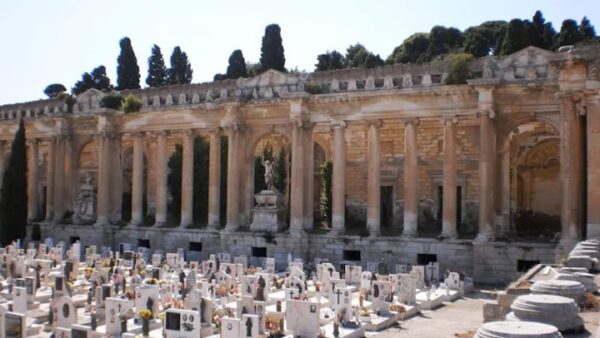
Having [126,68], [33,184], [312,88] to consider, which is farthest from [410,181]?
[126,68]

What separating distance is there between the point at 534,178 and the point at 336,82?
1123 cm

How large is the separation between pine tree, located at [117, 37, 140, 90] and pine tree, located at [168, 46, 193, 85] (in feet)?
19.5

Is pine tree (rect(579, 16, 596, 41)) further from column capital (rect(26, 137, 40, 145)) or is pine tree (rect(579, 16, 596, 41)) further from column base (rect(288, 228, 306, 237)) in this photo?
column capital (rect(26, 137, 40, 145))

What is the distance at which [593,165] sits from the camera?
22609 millimetres

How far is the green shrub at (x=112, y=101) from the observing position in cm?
3581

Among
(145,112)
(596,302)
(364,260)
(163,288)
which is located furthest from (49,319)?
A: (145,112)

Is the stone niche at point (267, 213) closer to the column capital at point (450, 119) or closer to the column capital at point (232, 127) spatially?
the column capital at point (232, 127)

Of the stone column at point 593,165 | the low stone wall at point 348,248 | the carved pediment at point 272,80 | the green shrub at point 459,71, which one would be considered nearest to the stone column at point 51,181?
the low stone wall at point 348,248

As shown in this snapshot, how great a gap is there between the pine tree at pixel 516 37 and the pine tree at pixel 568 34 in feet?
9.40

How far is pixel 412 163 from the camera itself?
2791 cm

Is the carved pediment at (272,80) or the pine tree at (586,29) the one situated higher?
the pine tree at (586,29)

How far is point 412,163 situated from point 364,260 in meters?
4.67

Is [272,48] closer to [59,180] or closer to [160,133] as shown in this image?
[160,133]

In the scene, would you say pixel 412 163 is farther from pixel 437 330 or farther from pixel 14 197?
pixel 14 197
